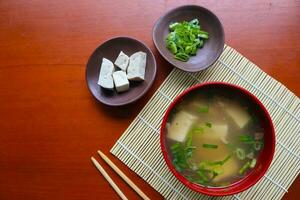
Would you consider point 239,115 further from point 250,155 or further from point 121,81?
point 121,81

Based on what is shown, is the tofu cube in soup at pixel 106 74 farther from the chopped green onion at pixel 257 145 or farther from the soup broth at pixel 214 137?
the chopped green onion at pixel 257 145

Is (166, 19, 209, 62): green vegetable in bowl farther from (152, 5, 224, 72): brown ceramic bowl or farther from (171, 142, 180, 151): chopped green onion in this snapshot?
A: (171, 142, 180, 151): chopped green onion

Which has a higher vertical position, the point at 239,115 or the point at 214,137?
the point at 239,115

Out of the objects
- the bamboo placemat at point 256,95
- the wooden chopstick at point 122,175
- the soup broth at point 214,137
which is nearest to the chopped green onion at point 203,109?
the soup broth at point 214,137

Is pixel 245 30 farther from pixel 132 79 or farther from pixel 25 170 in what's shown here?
pixel 25 170

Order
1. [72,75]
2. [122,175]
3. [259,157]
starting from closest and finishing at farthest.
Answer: [259,157]
[122,175]
[72,75]

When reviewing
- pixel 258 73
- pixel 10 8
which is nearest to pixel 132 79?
pixel 258 73

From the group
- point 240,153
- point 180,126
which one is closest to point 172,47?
point 180,126
